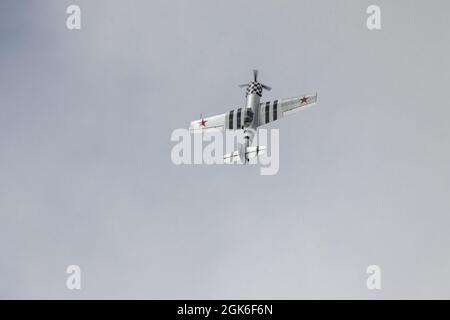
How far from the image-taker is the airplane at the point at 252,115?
236 feet

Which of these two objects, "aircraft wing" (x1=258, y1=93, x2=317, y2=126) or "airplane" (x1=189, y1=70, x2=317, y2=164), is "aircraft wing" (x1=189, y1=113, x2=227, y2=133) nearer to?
"airplane" (x1=189, y1=70, x2=317, y2=164)

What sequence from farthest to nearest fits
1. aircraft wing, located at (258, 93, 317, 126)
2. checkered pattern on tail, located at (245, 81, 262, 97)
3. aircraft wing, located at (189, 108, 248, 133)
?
checkered pattern on tail, located at (245, 81, 262, 97) → aircraft wing, located at (189, 108, 248, 133) → aircraft wing, located at (258, 93, 317, 126)

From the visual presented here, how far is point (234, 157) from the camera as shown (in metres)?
72.7

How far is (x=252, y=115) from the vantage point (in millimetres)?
75375

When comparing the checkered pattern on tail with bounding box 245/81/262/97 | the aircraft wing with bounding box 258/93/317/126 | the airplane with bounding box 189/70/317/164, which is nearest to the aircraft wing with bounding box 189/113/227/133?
the airplane with bounding box 189/70/317/164

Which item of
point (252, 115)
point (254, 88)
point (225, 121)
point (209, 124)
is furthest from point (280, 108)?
point (209, 124)

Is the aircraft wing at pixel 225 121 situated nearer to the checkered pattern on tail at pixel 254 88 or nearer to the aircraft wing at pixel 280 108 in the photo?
the aircraft wing at pixel 280 108

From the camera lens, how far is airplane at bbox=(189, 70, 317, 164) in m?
71.9
